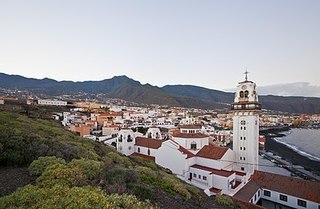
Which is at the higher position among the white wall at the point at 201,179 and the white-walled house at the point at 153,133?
the white-walled house at the point at 153,133

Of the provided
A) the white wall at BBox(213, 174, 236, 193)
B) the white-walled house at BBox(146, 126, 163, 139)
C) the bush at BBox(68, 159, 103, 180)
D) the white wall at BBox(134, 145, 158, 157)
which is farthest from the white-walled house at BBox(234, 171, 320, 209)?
the white-walled house at BBox(146, 126, 163, 139)

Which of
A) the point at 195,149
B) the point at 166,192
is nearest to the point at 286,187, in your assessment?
the point at 195,149

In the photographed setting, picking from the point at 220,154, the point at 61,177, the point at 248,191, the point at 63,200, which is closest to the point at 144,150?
the point at 220,154

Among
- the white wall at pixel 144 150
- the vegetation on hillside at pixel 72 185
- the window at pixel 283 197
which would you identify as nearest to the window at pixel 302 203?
the window at pixel 283 197

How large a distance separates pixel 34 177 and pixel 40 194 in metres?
2.38

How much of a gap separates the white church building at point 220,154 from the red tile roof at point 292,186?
71 centimetres

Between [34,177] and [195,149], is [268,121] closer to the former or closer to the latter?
[195,149]

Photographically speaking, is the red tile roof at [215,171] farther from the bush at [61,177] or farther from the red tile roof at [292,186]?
the bush at [61,177]

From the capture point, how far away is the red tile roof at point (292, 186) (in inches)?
689

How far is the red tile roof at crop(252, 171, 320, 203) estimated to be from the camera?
57.4 ft

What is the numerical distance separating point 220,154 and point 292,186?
21.3ft

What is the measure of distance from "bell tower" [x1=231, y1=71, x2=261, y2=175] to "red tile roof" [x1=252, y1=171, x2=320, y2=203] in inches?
121

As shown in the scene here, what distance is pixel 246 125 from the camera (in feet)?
81.0

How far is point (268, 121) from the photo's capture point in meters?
130
